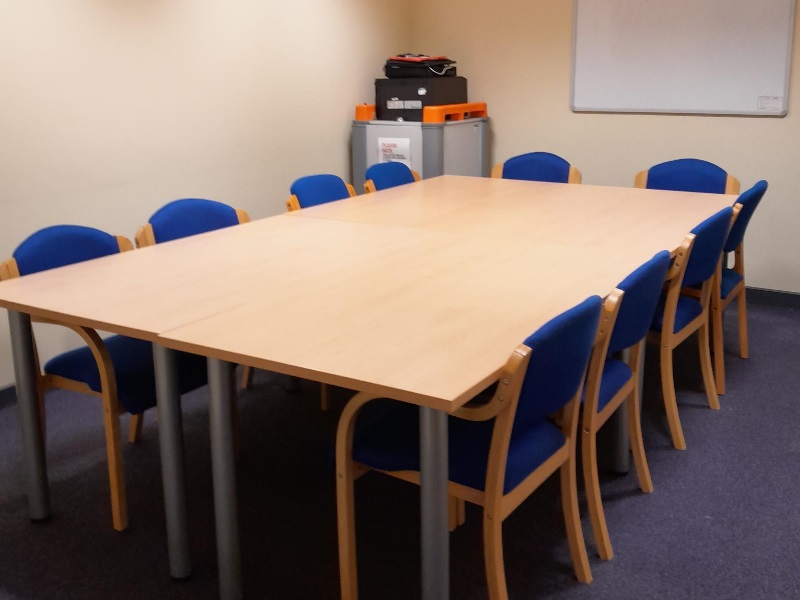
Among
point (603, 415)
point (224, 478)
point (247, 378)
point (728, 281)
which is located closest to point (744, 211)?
point (728, 281)

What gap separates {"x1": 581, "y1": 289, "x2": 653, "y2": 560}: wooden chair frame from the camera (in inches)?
87.0

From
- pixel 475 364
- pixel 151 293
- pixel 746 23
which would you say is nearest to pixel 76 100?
pixel 151 293

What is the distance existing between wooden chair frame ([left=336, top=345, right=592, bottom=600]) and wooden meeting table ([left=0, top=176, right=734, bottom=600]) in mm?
81

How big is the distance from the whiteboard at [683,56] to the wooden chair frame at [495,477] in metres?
3.31

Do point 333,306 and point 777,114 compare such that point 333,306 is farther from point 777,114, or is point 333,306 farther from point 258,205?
point 777,114

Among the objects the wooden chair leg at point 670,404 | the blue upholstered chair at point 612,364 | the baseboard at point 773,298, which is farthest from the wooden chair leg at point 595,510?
the baseboard at point 773,298

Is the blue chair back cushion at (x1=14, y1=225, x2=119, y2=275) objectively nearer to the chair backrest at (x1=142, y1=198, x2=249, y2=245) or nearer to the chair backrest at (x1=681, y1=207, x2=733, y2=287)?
the chair backrest at (x1=142, y1=198, x2=249, y2=245)

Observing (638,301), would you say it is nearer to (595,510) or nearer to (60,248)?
(595,510)

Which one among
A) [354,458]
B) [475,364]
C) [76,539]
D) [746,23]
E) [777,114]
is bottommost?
[76,539]

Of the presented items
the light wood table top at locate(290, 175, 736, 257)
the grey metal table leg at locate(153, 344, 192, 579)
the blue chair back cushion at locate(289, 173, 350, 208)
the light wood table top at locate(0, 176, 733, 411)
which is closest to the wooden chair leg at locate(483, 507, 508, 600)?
the light wood table top at locate(0, 176, 733, 411)

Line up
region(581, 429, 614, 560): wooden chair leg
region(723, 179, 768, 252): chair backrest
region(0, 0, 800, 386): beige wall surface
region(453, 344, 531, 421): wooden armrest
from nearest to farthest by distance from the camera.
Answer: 1. region(453, 344, 531, 421): wooden armrest
2. region(581, 429, 614, 560): wooden chair leg
3. region(723, 179, 768, 252): chair backrest
4. region(0, 0, 800, 386): beige wall surface

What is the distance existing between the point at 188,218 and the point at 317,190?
0.90 metres

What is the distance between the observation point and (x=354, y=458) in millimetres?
2051

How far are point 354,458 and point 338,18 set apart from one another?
3858mm
